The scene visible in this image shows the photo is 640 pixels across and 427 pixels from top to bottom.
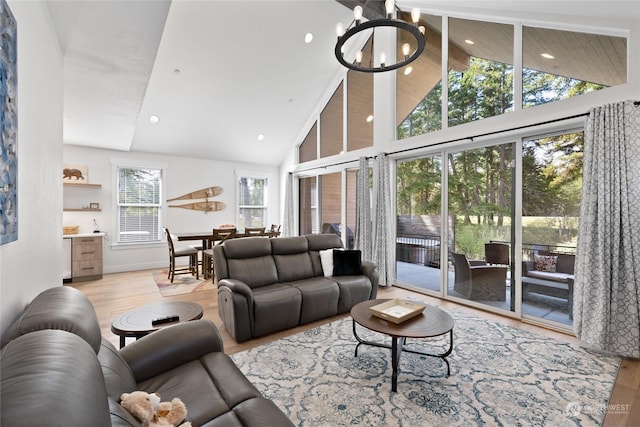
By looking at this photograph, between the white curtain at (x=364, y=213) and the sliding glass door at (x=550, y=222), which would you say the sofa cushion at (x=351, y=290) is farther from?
the sliding glass door at (x=550, y=222)

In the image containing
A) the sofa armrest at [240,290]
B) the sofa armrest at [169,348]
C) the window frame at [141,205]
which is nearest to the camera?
the sofa armrest at [169,348]

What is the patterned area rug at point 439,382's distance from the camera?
188 centimetres

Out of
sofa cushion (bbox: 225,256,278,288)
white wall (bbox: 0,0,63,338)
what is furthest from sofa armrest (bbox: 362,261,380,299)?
white wall (bbox: 0,0,63,338)

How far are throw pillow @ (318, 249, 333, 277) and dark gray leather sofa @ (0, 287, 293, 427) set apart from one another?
215 cm

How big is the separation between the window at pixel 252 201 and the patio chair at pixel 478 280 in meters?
5.13

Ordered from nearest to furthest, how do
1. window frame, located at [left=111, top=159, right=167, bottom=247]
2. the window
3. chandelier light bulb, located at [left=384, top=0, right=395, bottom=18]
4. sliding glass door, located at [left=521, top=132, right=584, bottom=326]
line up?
1. chandelier light bulb, located at [left=384, top=0, right=395, bottom=18]
2. sliding glass door, located at [left=521, top=132, right=584, bottom=326]
3. window frame, located at [left=111, top=159, right=167, bottom=247]
4. the window

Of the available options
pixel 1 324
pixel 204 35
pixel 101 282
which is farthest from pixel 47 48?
pixel 101 282

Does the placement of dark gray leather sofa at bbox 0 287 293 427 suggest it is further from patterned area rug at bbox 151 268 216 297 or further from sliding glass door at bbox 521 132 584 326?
sliding glass door at bbox 521 132 584 326

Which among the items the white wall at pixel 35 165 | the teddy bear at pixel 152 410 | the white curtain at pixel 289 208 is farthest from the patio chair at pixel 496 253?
the white curtain at pixel 289 208

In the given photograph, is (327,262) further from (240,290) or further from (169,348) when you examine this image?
(169,348)

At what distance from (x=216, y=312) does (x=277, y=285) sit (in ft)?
3.19

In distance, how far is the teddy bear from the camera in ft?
3.64

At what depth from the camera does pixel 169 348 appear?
1.64 meters

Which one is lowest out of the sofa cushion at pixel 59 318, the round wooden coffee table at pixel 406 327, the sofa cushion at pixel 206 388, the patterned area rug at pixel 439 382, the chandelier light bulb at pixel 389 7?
the patterned area rug at pixel 439 382
